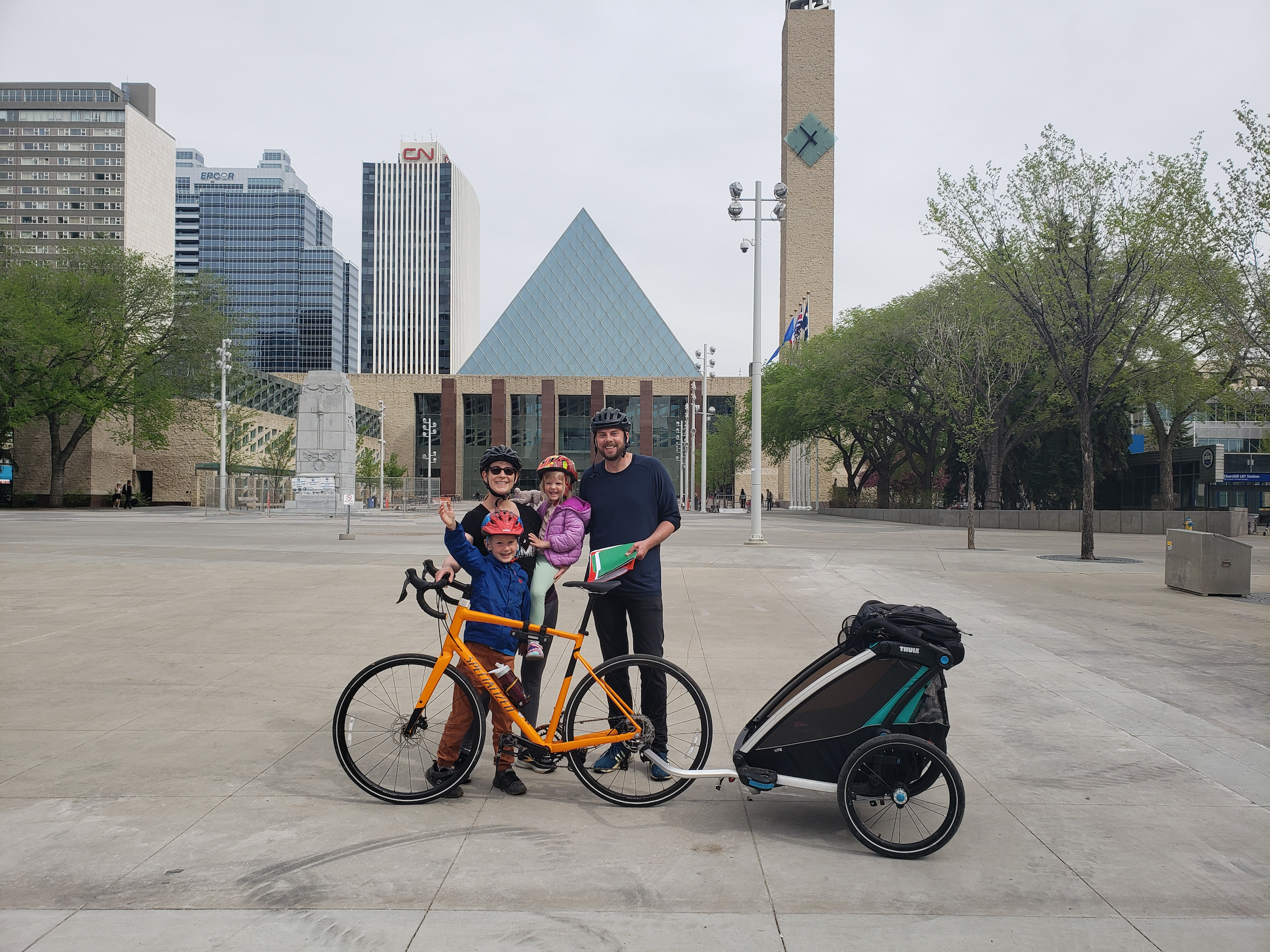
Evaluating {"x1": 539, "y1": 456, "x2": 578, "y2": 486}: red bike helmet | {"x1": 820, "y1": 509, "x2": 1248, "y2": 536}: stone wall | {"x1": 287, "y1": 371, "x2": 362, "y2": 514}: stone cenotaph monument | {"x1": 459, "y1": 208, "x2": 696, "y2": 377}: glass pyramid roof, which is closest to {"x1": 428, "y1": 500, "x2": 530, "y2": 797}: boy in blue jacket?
{"x1": 539, "y1": 456, "x2": 578, "y2": 486}: red bike helmet

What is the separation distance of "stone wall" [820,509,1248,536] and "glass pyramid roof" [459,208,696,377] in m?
50.8

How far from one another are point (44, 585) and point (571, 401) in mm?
78862

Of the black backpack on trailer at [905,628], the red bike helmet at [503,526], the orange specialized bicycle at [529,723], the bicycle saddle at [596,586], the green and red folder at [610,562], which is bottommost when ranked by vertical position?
the orange specialized bicycle at [529,723]

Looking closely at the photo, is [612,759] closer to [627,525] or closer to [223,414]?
[627,525]

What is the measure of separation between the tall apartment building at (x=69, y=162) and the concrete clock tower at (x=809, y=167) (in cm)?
8732

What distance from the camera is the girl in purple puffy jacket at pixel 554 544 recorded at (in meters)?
4.46

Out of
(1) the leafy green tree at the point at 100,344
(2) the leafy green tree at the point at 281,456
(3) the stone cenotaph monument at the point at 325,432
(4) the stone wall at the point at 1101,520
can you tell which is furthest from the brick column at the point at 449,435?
(4) the stone wall at the point at 1101,520

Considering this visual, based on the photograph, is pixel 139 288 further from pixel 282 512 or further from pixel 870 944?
pixel 870 944

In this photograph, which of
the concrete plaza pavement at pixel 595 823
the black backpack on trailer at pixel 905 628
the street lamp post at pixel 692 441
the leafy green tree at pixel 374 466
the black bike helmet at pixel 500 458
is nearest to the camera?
the concrete plaza pavement at pixel 595 823

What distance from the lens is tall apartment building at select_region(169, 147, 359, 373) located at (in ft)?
547

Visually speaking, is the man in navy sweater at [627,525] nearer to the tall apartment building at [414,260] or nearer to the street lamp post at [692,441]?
the street lamp post at [692,441]

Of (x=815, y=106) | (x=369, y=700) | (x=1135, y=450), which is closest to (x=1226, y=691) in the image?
(x=369, y=700)

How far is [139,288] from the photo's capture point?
1853 inches

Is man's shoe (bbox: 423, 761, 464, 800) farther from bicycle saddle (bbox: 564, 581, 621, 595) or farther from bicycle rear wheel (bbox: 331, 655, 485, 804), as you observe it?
bicycle saddle (bbox: 564, 581, 621, 595)
